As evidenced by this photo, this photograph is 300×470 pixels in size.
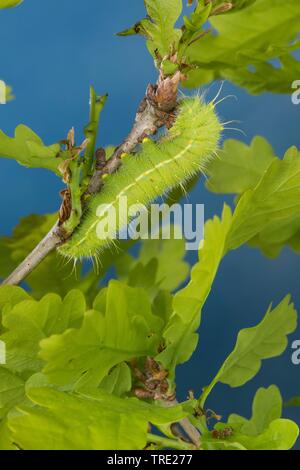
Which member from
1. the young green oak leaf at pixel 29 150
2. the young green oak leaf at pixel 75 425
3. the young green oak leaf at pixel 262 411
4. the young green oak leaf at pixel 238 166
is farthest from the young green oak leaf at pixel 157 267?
the young green oak leaf at pixel 75 425

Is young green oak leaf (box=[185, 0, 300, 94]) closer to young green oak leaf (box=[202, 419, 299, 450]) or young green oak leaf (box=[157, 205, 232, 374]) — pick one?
young green oak leaf (box=[157, 205, 232, 374])

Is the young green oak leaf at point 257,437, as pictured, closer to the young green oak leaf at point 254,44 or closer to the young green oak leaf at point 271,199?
the young green oak leaf at point 271,199

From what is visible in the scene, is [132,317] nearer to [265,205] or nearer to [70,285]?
[265,205]

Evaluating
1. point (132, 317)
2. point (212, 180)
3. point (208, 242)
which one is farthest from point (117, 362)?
point (212, 180)

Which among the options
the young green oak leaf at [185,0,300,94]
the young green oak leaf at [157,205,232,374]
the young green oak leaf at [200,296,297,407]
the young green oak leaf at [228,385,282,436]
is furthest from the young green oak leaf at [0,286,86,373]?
the young green oak leaf at [185,0,300,94]

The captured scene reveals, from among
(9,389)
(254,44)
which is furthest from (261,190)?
(254,44)
